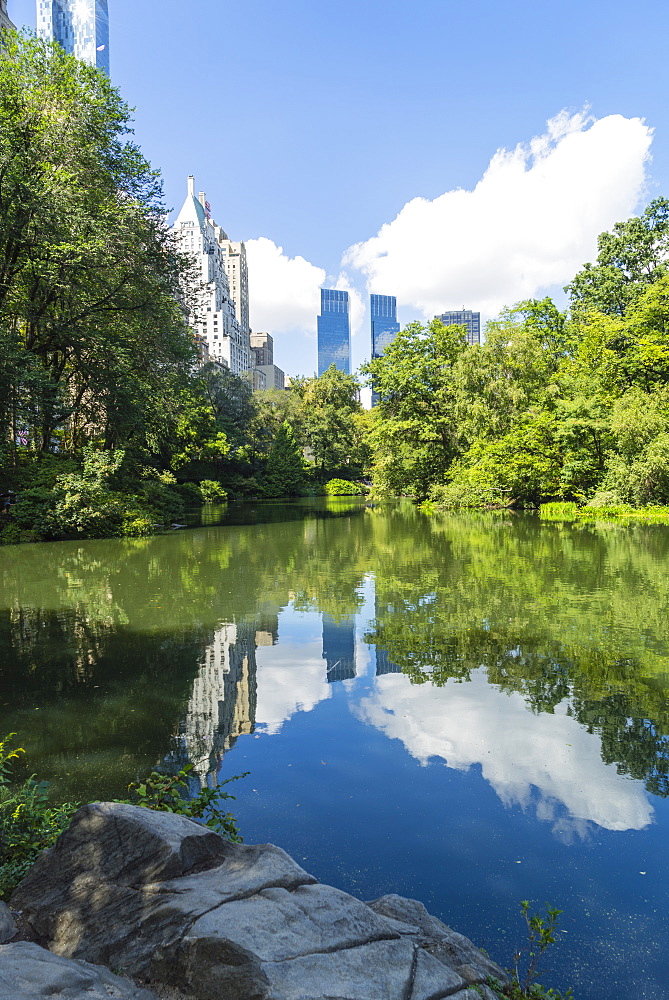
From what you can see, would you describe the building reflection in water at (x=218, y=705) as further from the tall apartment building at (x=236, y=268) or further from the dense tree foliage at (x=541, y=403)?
the tall apartment building at (x=236, y=268)

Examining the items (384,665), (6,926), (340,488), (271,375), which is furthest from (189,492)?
(271,375)

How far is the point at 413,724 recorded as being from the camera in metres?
4.97

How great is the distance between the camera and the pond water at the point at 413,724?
3.03m

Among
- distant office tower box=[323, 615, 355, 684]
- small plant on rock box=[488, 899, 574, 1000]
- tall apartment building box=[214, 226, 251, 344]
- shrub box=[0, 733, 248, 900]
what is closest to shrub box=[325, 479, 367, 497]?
distant office tower box=[323, 615, 355, 684]

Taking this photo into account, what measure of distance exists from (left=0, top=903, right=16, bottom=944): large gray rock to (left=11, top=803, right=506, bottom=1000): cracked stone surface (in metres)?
0.08

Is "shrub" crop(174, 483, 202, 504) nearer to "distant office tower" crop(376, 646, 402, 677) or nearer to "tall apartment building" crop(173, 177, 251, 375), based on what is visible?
"distant office tower" crop(376, 646, 402, 677)

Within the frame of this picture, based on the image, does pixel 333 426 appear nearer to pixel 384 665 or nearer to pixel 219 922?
pixel 384 665

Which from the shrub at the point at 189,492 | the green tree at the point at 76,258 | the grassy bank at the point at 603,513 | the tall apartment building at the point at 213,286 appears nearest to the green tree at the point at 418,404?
the grassy bank at the point at 603,513

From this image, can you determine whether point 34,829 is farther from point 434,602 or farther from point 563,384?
point 563,384

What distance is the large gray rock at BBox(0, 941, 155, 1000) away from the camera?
167 cm

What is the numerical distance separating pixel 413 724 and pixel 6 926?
3323 millimetres

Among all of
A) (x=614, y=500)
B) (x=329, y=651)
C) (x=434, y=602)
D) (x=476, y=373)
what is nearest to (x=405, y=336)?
(x=476, y=373)

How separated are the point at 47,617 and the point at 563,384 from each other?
27.0 m

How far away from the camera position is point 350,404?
65938mm
